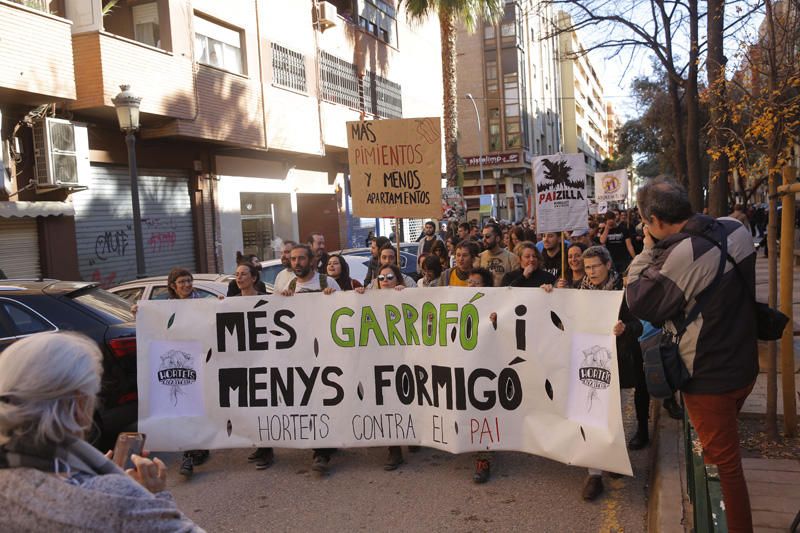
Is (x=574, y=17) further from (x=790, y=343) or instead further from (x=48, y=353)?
(x=48, y=353)

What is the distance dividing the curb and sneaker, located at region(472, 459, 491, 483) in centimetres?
111

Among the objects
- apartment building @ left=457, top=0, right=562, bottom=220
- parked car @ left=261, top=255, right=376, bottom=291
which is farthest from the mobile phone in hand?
apartment building @ left=457, top=0, right=562, bottom=220

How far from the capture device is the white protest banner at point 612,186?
21078 mm

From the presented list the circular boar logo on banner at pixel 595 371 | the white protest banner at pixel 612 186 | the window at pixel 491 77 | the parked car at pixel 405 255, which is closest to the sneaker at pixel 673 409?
the circular boar logo on banner at pixel 595 371

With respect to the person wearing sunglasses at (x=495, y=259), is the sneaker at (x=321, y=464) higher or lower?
lower

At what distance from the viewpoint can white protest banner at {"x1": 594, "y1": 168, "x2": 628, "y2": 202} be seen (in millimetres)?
21078

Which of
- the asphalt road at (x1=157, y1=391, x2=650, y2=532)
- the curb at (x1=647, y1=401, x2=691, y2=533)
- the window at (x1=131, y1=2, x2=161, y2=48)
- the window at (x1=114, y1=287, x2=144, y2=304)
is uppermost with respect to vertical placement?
the window at (x1=131, y1=2, x2=161, y2=48)

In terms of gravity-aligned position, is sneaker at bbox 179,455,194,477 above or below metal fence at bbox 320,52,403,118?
below

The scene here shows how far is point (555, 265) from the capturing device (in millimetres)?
8383

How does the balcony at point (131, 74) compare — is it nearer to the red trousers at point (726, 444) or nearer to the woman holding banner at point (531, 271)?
the woman holding banner at point (531, 271)

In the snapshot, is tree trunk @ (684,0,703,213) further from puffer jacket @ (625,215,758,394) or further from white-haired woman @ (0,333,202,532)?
white-haired woman @ (0,333,202,532)

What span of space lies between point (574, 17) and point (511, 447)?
7.60m

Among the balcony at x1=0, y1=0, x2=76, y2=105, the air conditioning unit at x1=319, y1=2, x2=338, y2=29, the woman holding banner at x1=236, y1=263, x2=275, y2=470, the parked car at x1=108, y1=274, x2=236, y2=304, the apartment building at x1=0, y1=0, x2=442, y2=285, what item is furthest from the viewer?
the air conditioning unit at x1=319, y1=2, x2=338, y2=29

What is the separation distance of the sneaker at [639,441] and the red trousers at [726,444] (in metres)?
2.39
